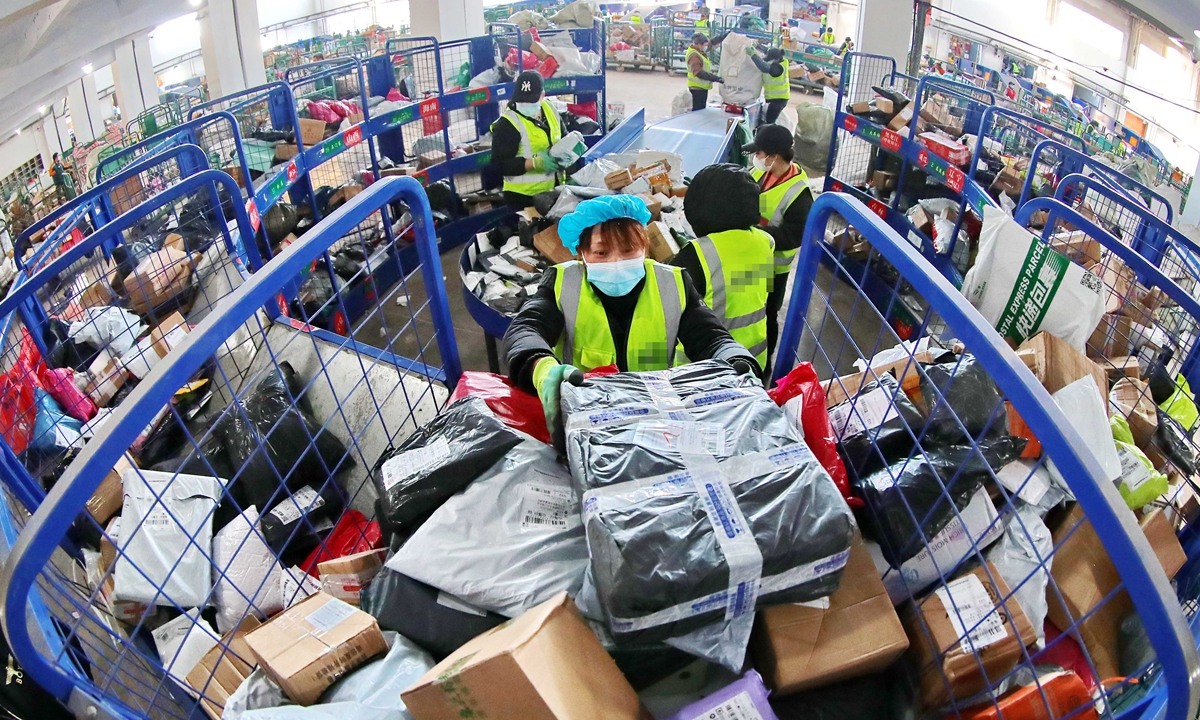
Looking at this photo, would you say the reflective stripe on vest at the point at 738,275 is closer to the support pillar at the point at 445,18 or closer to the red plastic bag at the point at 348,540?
the red plastic bag at the point at 348,540

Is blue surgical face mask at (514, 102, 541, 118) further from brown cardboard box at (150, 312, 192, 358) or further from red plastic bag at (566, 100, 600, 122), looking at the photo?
brown cardboard box at (150, 312, 192, 358)

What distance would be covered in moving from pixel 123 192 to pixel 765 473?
5542 mm

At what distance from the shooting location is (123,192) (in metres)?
5.16

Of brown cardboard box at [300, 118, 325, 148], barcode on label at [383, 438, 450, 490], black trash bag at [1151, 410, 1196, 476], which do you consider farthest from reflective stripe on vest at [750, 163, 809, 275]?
brown cardboard box at [300, 118, 325, 148]

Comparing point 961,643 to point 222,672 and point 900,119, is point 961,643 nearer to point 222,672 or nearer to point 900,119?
point 222,672

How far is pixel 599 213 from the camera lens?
2578 mm

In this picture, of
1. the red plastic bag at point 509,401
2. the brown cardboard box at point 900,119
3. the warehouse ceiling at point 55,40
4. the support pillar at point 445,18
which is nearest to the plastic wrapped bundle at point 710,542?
the red plastic bag at point 509,401

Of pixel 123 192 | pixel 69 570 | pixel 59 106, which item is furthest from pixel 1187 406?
pixel 59 106

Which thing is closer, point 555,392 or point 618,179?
point 555,392

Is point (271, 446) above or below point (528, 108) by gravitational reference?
below

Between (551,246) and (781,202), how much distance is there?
1.72 m

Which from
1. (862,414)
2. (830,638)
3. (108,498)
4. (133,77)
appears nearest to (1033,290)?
(862,414)

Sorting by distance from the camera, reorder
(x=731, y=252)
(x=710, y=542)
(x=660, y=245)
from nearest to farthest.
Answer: (x=710, y=542), (x=731, y=252), (x=660, y=245)

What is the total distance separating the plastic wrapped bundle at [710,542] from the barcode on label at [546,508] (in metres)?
0.26
